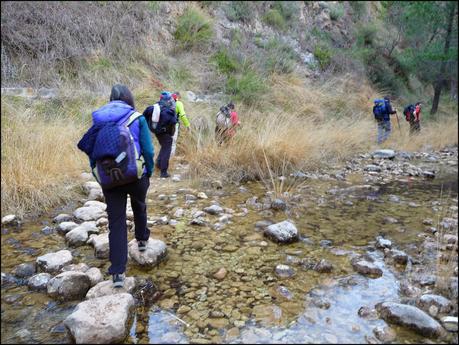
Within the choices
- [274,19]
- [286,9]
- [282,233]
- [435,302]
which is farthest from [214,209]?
[286,9]

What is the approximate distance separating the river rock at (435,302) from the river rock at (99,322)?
198 centimetres

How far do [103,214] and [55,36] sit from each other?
591cm

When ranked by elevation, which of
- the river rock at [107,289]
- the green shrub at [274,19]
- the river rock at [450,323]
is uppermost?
the green shrub at [274,19]

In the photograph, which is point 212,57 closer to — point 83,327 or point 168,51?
point 168,51

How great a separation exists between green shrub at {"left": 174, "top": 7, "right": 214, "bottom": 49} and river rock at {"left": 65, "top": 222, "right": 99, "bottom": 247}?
806cm

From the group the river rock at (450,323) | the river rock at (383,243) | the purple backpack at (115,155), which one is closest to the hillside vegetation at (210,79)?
the purple backpack at (115,155)

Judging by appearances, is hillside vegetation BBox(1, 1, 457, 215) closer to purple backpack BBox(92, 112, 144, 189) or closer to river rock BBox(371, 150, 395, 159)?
river rock BBox(371, 150, 395, 159)

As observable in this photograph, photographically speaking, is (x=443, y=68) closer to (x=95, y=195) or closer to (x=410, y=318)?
(x=95, y=195)

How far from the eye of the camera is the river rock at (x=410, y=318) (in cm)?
241

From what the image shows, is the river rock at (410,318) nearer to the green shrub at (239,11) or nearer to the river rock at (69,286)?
the river rock at (69,286)

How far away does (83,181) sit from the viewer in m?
5.25

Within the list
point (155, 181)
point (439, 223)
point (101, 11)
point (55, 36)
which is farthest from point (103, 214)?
point (101, 11)

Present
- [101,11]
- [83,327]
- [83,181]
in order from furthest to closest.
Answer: [101,11]
[83,181]
[83,327]

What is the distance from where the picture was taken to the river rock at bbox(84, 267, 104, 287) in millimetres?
2933
